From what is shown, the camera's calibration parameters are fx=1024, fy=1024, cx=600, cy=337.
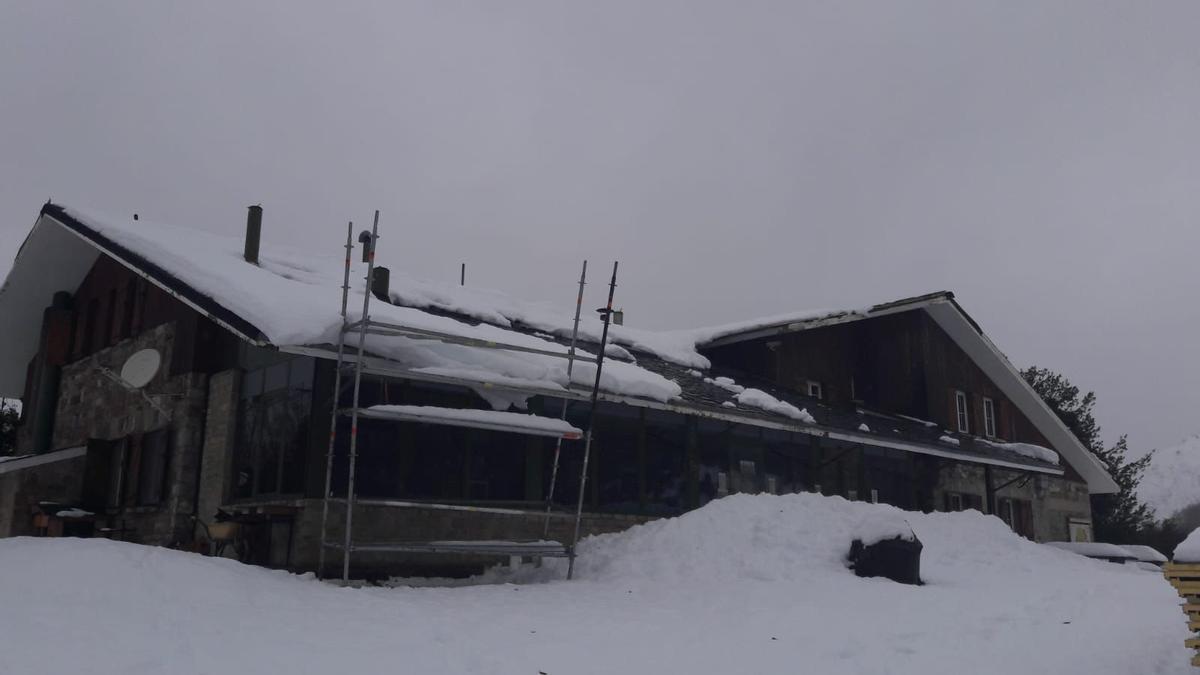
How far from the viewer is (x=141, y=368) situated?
52.1ft

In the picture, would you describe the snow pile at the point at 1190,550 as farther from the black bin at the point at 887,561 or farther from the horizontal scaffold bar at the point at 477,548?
the horizontal scaffold bar at the point at 477,548

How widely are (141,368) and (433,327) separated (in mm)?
5260

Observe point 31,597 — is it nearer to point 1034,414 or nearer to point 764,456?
point 764,456

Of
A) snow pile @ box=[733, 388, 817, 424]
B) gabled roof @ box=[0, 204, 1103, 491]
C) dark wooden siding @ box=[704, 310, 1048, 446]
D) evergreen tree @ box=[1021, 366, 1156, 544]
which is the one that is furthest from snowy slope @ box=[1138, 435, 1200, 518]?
snow pile @ box=[733, 388, 817, 424]

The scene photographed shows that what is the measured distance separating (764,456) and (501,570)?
6.52 meters

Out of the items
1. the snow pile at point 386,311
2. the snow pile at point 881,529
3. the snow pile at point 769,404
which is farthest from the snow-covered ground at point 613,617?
the snow pile at point 769,404

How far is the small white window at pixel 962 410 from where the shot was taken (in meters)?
25.5

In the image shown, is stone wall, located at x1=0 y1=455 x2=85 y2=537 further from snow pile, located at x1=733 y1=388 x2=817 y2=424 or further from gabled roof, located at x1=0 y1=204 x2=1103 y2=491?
snow pile, located at x1=733 y1=388 x2=817 y2=424

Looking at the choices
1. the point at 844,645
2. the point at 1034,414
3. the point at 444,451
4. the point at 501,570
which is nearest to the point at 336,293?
the point at 444,451

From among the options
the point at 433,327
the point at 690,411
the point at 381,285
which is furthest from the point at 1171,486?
the point at 433,327

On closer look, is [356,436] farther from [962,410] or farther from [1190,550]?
[962,410]

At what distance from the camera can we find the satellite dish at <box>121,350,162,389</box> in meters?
15.7

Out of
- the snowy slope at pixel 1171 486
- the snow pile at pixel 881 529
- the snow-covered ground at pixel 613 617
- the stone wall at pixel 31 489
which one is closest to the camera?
the snow-covered ground at pixel 613 617

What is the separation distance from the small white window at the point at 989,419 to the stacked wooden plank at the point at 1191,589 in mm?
18825
